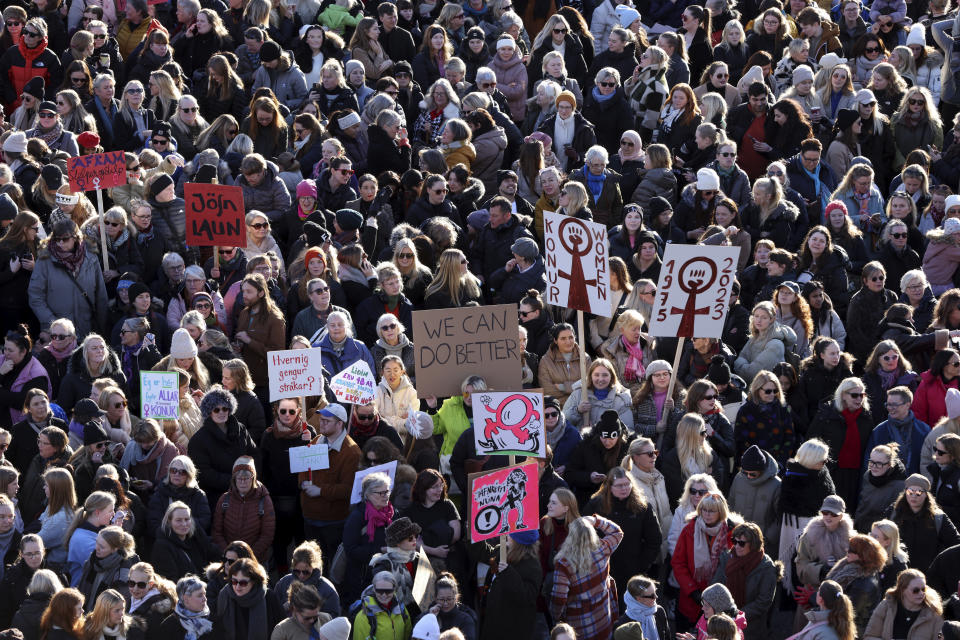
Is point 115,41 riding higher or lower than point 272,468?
higher

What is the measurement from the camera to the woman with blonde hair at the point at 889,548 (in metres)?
12.1

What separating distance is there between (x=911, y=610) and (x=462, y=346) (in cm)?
366

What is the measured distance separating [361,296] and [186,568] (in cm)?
365

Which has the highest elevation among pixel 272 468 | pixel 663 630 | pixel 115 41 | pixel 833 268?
pixel 115 41

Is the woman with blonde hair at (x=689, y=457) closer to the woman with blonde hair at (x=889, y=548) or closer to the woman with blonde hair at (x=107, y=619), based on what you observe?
the woman with blonde hair at (x=889, y=548)

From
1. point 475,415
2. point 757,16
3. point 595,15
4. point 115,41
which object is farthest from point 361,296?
point 757,16

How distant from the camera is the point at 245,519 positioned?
41.6ft

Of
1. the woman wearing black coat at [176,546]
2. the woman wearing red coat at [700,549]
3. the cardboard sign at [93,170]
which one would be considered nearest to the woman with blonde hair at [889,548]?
the woman wearing red coat at [700,549]

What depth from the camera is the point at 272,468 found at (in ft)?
43.5

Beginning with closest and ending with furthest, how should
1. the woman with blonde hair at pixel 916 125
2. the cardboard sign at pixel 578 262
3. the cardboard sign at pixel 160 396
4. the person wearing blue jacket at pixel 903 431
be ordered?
the cardboard sign at pixel 160 396
the person wearing blue jacket at pixel 903 431
the cardboard sign at pixel 578 262
the woman with blonde hair at pixel 916 125

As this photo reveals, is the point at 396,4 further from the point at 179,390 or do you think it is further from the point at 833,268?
the point at 179,390

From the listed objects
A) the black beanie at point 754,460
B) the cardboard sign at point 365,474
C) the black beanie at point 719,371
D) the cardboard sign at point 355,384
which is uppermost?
the cardboard sign at point 355,384

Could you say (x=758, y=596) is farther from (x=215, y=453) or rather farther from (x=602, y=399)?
(x=215, y=453)

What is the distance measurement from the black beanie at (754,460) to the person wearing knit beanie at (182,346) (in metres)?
4.23
